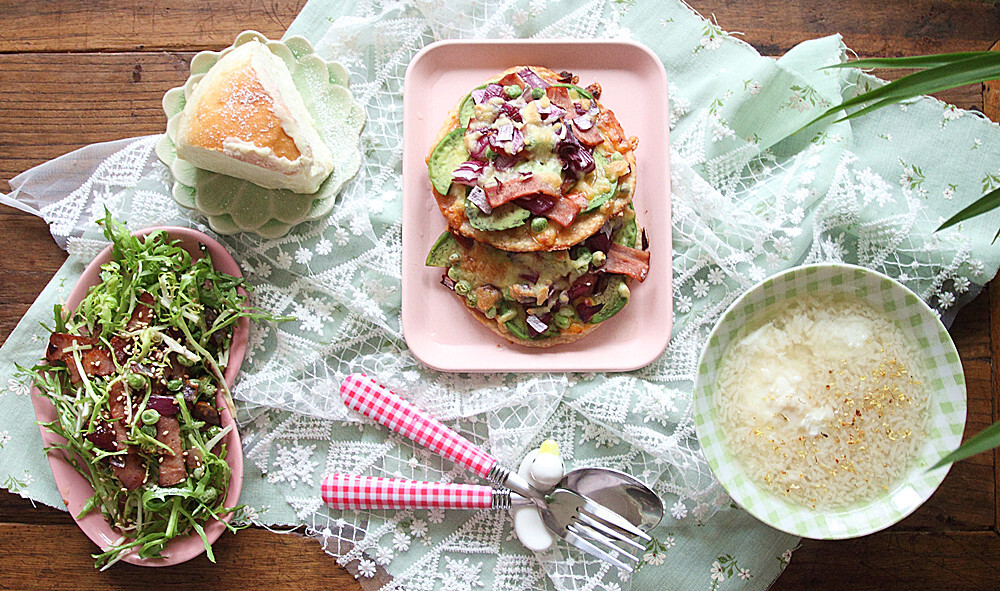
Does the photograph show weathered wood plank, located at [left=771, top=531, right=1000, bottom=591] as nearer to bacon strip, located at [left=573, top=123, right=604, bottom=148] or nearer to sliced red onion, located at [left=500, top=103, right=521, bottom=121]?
bacon strip, located at [left=573, top=123, right=604, bottom=148]

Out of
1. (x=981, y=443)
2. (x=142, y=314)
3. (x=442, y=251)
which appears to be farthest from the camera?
(x=442, y=251)

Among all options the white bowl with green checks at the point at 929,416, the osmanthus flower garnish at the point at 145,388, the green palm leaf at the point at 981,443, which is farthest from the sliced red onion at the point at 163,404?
the green palm leaf at the point at 981,443

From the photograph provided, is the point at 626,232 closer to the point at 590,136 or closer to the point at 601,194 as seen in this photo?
the point at 601,194

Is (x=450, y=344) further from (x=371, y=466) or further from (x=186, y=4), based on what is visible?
(x=186, y=4)

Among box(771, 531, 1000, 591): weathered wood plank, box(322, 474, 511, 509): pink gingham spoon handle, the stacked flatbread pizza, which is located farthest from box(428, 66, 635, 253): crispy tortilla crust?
box(771, 531, 1000, 591): weathered wood plank

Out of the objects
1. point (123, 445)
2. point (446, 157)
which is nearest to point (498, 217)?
point (446, 157)

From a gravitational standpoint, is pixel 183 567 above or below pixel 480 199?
below

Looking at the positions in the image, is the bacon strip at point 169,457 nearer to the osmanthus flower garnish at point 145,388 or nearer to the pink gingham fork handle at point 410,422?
the osmanthus flower garnish at point 145,388
